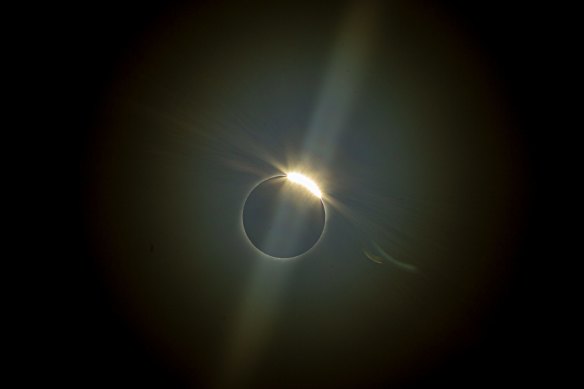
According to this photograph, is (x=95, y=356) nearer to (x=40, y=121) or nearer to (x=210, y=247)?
(x=210, y=247)

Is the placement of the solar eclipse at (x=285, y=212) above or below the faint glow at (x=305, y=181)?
below

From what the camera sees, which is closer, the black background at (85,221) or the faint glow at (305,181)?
the black background at (85,221)

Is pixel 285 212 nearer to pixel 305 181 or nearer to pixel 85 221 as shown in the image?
pixel 305 181

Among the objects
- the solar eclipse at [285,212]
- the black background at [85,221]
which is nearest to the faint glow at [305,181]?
the solar eclipse at [285,212]

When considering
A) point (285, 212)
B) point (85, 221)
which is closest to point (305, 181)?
point (285, 212)

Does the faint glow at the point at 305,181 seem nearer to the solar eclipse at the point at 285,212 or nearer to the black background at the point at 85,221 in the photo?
the solar eclipse at the point at 285,212

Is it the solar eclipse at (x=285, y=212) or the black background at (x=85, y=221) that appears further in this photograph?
the solar eclipse at (x=285, y=212)
